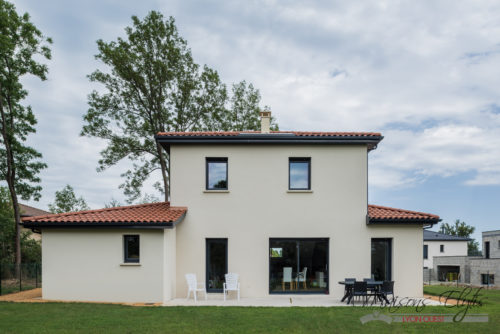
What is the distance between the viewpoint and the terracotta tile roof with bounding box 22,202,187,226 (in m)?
13.0

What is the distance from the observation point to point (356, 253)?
14.6m

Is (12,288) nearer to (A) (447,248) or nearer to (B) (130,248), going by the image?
(B) (130,248)

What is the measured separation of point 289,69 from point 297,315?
12.8 meters

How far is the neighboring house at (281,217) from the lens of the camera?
14438mm

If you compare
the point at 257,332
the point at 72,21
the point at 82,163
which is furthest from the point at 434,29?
the point at 82,163

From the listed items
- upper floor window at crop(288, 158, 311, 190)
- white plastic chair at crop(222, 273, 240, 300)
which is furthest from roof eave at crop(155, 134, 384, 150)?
white plastic chair at crop(222, 273, 240, 300)

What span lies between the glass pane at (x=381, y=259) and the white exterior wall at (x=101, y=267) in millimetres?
8290

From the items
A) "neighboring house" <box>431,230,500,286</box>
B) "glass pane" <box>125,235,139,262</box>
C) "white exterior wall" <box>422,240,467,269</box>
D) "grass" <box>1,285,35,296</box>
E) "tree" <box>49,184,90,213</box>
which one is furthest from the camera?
"white exterior wall" <box>422,240,467,269</box>

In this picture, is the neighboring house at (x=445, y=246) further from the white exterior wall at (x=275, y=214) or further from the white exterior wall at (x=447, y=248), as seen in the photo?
the white exterior wall at (x=275, y=214)

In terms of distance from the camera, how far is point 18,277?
17.1 m

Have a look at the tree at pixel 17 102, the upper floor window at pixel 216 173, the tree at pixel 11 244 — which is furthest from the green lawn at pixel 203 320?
the tree at pixel 11 244

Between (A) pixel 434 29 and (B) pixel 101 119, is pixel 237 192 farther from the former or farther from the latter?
(B) pixel 101 119

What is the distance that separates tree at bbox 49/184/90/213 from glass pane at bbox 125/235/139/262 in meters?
26.0

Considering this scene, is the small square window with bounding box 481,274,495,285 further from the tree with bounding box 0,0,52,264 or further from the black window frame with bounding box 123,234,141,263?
the tree with bounding box 0,0,52,264
